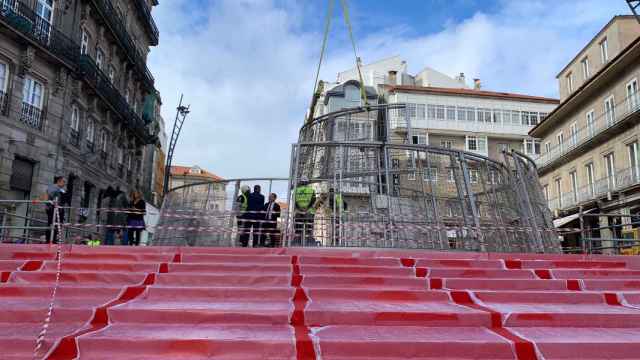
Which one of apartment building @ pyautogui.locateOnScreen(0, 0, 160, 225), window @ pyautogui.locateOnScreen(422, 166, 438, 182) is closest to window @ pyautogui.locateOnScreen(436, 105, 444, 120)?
apartment building @ pyautogui.locateOnScreen(0, 0, 160, 225)

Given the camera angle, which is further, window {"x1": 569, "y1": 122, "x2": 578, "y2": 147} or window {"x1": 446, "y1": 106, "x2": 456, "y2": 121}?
window {"x1": 446, "y1": 106, "x2": 456, "y2": 121}

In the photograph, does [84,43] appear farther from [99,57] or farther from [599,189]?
[599,189]

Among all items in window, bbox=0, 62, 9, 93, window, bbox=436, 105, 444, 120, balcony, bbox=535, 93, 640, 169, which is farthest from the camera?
window, bbox=436, 105, 444, 120

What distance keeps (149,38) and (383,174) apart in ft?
102

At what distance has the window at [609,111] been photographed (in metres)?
28.5

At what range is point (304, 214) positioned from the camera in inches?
373

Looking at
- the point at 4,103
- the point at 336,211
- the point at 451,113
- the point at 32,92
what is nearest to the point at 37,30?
the point at 32,92

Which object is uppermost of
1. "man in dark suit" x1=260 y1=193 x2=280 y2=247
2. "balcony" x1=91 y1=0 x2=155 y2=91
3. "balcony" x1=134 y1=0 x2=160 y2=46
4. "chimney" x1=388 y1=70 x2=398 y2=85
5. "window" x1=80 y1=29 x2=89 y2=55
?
"chimney" x1=388 y1=70 x2=398 y2=85

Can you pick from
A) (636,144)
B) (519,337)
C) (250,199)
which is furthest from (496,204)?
(636,144)

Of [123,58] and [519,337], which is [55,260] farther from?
[123,58]

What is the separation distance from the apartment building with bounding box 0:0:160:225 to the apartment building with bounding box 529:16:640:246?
75.0ft

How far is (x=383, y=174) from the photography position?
11188 mm

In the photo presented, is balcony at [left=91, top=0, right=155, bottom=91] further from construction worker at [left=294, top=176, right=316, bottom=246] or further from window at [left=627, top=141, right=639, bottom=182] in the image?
window at [left=627, top=141, right=639, bottom=182]

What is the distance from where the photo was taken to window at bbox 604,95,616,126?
93.5ft
